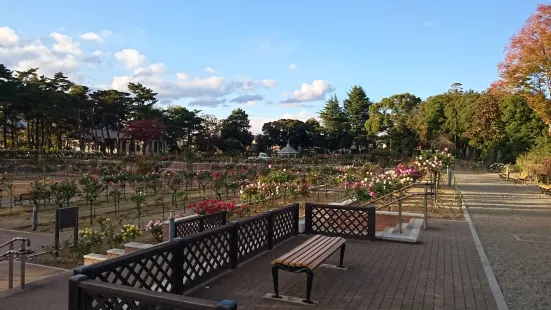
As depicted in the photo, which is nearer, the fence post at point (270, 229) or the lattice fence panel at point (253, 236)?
the lattice fence panel at point (253, 236)

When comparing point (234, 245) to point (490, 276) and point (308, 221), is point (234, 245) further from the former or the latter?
point (490, 276)

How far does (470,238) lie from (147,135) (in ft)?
146

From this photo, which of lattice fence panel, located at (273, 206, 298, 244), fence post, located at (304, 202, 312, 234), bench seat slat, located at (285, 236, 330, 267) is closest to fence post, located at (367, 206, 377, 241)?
fence post, located at (304, 202, 312, 234)

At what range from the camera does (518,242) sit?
344 inches

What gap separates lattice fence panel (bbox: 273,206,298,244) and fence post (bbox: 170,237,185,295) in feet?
9.17

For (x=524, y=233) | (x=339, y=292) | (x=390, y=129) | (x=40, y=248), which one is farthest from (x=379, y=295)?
(x=390, y=129)

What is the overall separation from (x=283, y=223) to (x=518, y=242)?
492cm

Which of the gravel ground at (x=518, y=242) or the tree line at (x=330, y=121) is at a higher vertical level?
the tree line at (x=330, y=121)

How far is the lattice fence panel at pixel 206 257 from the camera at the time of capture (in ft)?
16.4

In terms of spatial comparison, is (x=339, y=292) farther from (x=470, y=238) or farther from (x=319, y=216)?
(x=470, y=238)

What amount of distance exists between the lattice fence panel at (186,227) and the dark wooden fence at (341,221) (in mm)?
2366

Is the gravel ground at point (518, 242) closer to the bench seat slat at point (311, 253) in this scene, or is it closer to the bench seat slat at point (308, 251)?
the bench seat slat at point (311, 253)

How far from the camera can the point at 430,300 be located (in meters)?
4.93

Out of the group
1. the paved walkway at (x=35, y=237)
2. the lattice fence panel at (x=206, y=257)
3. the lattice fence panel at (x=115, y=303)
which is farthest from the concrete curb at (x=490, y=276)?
the paved walkway at (x=35, y=237)
